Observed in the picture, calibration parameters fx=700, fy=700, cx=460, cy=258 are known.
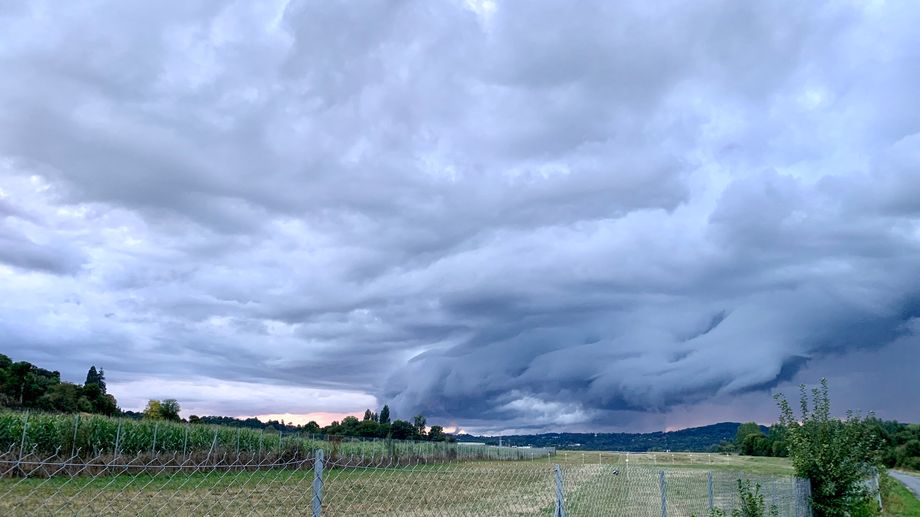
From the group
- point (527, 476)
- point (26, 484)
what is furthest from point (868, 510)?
point (26, 484)

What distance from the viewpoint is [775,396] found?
55.4 feet

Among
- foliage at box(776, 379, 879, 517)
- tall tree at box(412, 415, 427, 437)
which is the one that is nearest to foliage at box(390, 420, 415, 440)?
tall tree at box(412, 415, 427, 437)

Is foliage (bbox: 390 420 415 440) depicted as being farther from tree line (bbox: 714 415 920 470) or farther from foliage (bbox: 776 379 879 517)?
foliage (bbox: 776 379 879 517)

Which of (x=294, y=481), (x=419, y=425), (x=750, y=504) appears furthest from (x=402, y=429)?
(x=750, y=504)

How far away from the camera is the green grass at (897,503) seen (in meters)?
23.0

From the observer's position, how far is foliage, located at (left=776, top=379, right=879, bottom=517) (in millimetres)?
15570

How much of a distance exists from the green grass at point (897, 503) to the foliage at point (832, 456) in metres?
6.35

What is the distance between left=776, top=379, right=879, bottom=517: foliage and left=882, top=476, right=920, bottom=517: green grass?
250 inches

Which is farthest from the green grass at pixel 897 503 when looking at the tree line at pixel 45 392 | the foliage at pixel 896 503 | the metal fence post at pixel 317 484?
the tree line at pixel 45 392

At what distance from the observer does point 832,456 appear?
51.0ft

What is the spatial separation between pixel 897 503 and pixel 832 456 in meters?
21.4

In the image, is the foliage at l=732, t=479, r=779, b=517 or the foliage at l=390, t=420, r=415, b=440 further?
the foliage at l=390, t=420, r=415, b=440

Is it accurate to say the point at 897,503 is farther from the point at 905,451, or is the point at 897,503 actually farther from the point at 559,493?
the point at 905,451

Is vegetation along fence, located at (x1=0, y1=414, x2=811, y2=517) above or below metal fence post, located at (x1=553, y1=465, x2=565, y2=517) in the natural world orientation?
below
